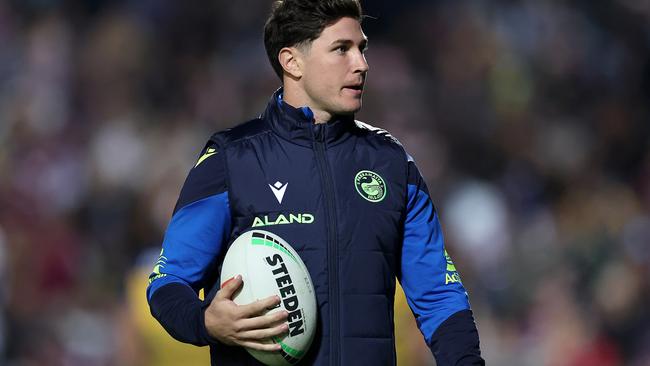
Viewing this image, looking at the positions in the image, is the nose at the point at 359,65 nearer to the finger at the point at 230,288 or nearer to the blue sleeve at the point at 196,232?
the blue sleeve at the point at 196,232

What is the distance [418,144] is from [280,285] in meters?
7.09

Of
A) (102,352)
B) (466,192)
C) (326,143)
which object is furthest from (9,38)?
(326,143)

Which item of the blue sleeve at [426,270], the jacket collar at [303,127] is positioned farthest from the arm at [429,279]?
the jacket collar at [303,127]

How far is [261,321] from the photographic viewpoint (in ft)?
12.3

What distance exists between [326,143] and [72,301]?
6046 millimetres

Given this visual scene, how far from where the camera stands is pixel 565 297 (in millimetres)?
9320

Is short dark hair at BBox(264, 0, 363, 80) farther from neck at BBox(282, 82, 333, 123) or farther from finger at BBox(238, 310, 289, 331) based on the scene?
finger at BBox(238, 310, 289, 331)

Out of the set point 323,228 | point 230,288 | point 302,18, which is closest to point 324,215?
point 323,228

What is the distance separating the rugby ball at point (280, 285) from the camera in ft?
12.5

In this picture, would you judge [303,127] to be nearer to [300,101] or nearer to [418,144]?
[300,101]

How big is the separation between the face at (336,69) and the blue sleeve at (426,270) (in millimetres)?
328

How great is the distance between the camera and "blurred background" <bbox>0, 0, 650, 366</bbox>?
9.48m

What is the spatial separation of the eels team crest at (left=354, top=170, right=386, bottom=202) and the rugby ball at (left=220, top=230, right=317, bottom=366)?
1.10ft

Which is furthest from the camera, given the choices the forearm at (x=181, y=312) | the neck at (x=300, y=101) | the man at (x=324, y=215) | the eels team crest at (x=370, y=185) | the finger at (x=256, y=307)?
the neck at (x=300, y=101)
